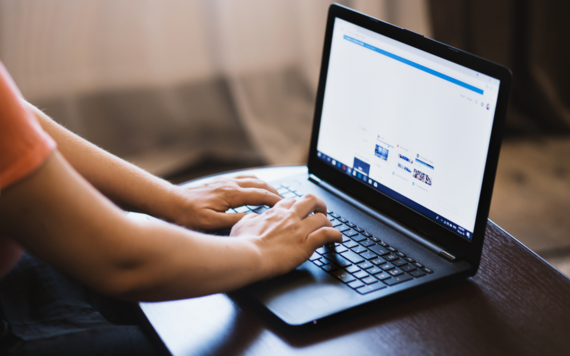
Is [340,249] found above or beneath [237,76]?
above

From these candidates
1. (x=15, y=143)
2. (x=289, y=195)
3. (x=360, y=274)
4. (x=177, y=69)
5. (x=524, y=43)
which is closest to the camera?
(x=15, y=143)

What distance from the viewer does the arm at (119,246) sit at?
548 mm

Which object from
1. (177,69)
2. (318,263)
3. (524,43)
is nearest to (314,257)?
→ (318,263)

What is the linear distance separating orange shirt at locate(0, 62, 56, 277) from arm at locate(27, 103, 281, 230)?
0.33 meters

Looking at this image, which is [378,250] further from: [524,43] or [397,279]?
[524,43]

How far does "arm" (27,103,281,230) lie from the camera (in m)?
0.86

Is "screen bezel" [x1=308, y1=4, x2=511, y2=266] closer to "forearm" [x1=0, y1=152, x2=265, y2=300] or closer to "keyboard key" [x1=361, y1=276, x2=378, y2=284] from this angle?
"keyboard key" [x1=361, y1=276, x2=378, y2=284]

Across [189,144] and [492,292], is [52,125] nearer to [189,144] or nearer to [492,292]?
[492,292]

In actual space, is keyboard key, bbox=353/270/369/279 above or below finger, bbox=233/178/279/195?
below

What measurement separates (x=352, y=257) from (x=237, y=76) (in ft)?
5.74

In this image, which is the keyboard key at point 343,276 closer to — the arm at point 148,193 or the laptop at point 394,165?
the laptop at point 394,165

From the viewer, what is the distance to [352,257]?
78cm

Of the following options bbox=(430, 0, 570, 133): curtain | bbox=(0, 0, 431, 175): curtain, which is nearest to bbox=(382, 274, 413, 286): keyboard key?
bbox=(0, 0, 431, 175): curtain

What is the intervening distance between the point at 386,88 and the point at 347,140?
0.13 meters
